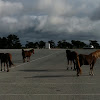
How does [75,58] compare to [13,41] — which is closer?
[75,58]

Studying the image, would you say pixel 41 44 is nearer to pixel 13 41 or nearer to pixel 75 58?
pixel 13 41

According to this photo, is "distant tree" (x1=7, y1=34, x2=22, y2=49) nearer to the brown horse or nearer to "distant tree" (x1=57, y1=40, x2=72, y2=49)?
"distant tree" (x1=57, y1=40, x2=72, y2=49)

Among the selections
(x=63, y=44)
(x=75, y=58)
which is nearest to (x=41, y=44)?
(x=63, y=44)

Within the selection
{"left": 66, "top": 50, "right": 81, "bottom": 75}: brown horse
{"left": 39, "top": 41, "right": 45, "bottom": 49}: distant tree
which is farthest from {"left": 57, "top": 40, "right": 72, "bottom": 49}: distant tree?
{"left": 66, "top": 50, "right": 81, "bottom": 75}: brown horse

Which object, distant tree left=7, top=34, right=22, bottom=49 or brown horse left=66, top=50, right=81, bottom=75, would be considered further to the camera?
distant tree left=7, top=34, right=22, bottom=49

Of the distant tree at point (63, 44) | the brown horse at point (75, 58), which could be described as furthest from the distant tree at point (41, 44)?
the brown horse at point (75, 58)

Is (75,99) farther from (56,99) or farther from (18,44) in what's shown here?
(18,44)

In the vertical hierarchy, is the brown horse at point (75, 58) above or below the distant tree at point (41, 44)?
below

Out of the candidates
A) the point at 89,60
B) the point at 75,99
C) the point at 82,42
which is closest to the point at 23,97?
the point at 75,99

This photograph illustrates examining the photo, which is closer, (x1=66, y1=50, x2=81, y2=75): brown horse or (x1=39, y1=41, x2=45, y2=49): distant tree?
(x1=66, y1=50, x2=81, y2=75): brown horse

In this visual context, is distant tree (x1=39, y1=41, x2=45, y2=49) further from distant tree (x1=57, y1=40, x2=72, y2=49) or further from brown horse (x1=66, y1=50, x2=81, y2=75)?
brown horse (x1=66, y1=50, x2=81, y2=75)

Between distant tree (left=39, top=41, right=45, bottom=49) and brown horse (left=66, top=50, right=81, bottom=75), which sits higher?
distant tree (left=39, top=41, right=45, bottom=49)

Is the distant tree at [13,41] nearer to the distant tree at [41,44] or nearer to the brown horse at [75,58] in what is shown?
the distant tree at [41,44]

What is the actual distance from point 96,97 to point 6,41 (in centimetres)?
10811
